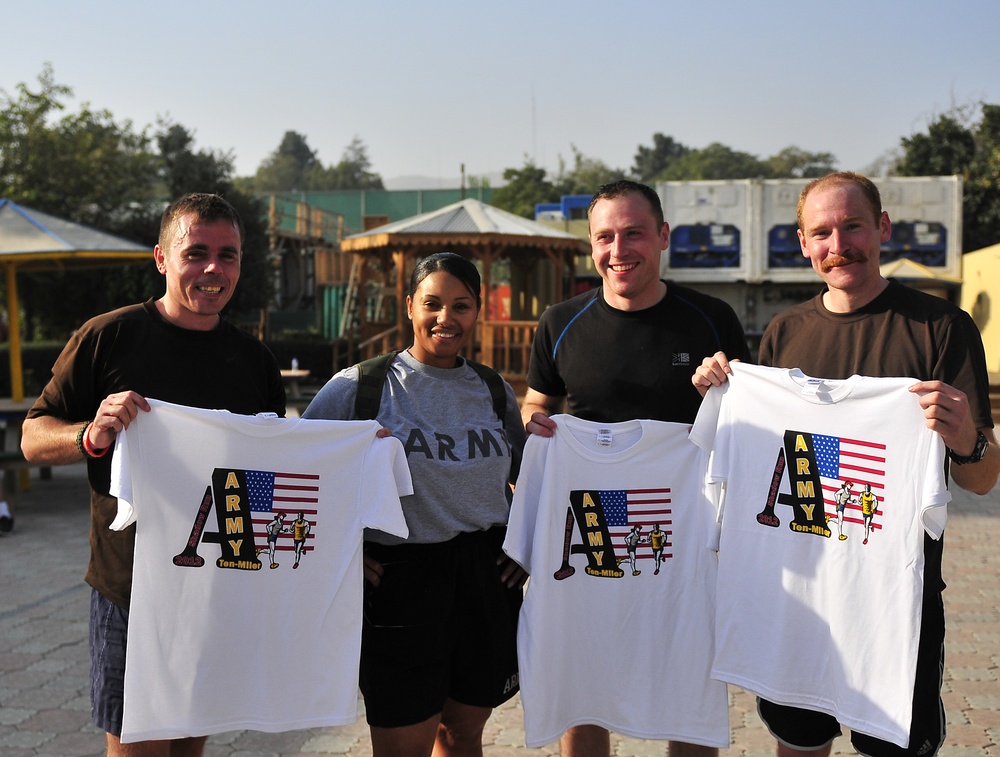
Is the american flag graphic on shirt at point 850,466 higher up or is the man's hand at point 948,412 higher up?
the man's hand at point 948,412

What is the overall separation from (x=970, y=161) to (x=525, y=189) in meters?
21.1

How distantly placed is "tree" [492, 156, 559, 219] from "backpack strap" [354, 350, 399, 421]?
40137 millimetres

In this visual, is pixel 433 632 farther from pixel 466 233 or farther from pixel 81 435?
pixel 466 233

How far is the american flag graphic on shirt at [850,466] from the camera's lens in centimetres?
276

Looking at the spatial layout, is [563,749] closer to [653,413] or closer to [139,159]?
[653,413]

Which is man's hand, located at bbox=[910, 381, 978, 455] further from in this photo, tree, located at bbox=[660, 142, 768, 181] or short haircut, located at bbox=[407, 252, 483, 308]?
tree, located at bbox=[660, 142, 768, 181]

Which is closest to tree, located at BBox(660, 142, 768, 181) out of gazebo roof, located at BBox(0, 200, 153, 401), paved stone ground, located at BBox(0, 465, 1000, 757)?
gazebo roof, located at BBox(0, 200, 153, 401)

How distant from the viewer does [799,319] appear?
3.00 m

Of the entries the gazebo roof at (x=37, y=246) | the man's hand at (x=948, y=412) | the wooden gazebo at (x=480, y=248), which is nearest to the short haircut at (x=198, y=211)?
the man's hand at (x=948, y=412)

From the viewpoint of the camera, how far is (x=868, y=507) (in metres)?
2.77

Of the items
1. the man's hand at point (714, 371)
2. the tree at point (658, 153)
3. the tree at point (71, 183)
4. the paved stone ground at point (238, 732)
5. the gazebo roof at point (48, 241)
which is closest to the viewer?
the man's hand at point (714, 371)

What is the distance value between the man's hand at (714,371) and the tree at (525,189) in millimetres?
40004

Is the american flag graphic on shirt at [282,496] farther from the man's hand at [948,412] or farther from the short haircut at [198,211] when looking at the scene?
the man's hand at [948,412]

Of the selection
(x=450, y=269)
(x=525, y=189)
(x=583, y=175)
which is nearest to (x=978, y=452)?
(x=450, y=269)
